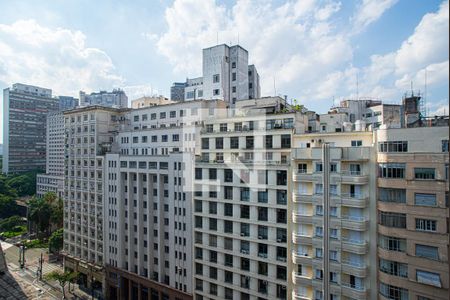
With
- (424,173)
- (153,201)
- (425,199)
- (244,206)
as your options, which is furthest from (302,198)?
(153,201)

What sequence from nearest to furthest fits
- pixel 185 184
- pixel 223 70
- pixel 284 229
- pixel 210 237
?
pixel 284 229
pixel 210 237
pixel 185 184
pixel 223 70

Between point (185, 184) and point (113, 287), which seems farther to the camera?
point (113, 287)

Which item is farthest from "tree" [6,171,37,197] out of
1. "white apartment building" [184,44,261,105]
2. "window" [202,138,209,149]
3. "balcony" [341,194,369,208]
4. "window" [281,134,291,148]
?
"balcony" [341,194,369,208]

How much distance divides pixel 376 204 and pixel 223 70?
28942 mm

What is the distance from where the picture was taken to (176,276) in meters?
30.0

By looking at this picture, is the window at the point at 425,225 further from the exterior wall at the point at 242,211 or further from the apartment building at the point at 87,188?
the apartment building at the point at 87,188

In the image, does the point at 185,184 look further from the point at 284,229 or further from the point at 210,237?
the point at 284,229

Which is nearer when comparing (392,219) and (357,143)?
(392,219)

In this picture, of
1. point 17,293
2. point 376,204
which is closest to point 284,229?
point 376,204

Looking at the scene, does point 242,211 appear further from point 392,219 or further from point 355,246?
point 392,219

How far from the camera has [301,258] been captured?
2106cm

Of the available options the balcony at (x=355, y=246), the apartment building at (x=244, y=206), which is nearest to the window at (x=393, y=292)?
the balcony at (x=355, y=246)

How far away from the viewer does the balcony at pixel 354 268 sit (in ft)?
61.9

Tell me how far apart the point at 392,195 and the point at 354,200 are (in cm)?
239
